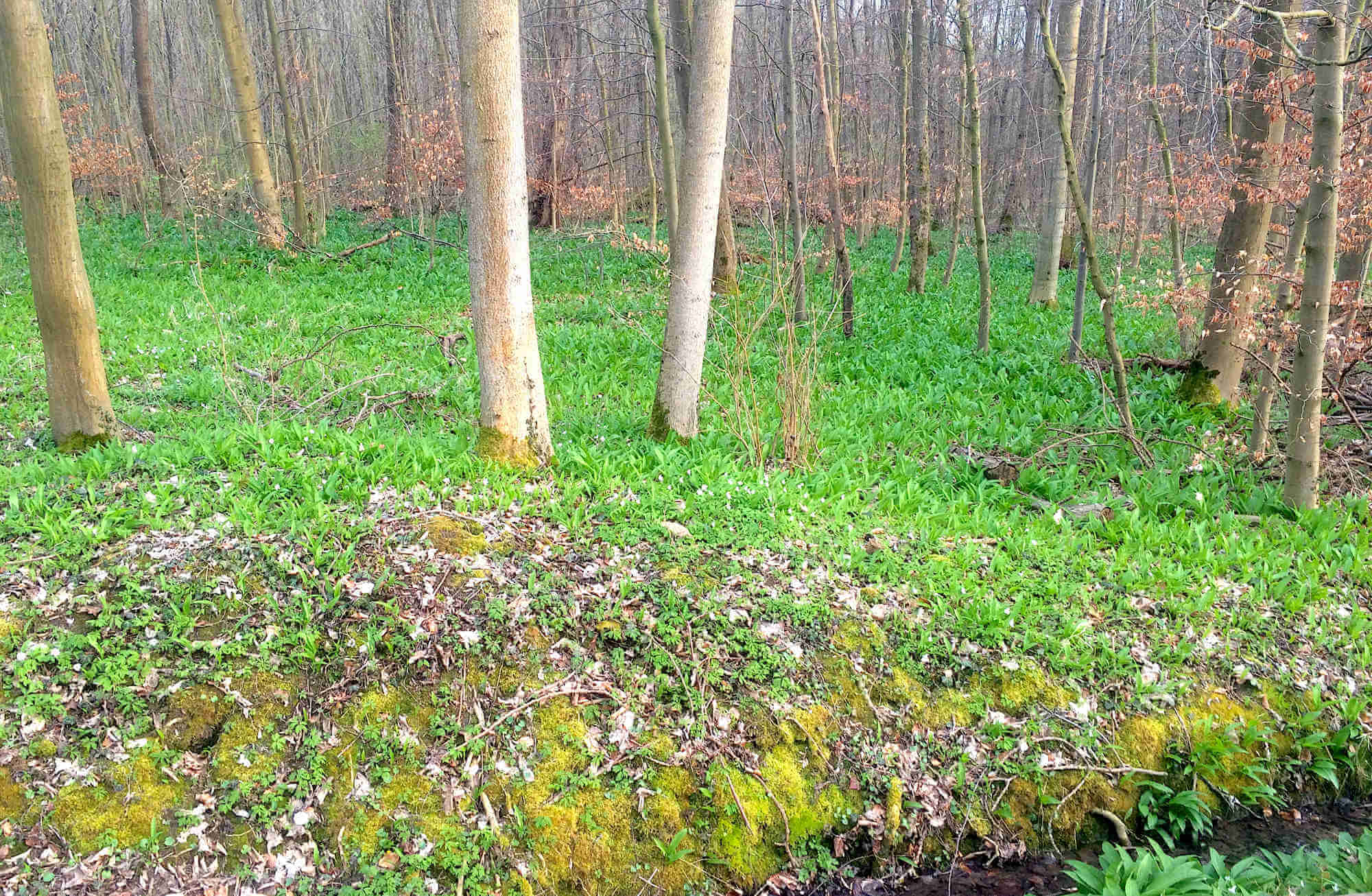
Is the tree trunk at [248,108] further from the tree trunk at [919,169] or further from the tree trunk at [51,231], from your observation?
the tree trunk at [919,169]

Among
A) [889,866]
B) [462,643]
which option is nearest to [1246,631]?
[889,866]

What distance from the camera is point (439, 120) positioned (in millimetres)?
14914

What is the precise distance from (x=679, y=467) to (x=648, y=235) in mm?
14509

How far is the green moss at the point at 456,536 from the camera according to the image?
4.20 meters

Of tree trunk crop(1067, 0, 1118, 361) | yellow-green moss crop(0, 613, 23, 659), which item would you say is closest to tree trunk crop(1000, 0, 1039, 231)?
tree trunk crop(1067, 0, 1118, 361)

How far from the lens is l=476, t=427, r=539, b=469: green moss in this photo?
5.16 meters

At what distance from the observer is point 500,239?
4.68 metres

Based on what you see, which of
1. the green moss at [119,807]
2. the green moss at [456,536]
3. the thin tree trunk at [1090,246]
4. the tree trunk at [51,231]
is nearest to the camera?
the green moss at [119,807]

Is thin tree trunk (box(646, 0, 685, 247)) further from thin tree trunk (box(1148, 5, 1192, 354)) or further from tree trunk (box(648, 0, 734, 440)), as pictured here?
thin tree trunk (box(1148, 5, 1192, 354))

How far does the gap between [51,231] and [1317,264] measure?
25.2 ft

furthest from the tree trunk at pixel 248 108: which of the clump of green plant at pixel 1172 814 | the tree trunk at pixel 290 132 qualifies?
the clump of green plant at pixel 1172 814

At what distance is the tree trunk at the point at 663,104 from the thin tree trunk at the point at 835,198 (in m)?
1.97

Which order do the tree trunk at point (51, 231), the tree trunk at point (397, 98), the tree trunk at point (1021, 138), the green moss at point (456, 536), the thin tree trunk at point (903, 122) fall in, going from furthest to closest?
the tree trunk at point (1021, 138), the tree trunk at point (397, 98), the thin tree trunk at point (903, 122), the tree trunk at point (51, 231), the green moss at point (456, 536)

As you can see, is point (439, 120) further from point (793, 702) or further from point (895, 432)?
point (793, 702)
